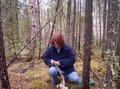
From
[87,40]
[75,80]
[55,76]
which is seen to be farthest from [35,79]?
[87,40]

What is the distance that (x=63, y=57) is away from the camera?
6715 mm

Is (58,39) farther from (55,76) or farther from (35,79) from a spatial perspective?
(35,79)

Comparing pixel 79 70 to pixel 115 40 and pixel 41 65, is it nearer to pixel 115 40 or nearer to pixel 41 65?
pixel 41 65

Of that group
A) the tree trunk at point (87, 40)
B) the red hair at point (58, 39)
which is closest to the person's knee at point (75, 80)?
the tree trunk at point (87, 40)

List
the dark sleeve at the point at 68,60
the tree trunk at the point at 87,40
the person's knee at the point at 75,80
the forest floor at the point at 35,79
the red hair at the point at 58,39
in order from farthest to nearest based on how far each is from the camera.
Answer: the forest floor at the point at 35,79 < the person's knee at the point at 75,80 < the dark sleeve at the point at 68,60 < the red hair at the point at 58,39 < the tree trunk at the point at 87,40

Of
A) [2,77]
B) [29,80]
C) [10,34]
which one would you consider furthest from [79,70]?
[10,34]

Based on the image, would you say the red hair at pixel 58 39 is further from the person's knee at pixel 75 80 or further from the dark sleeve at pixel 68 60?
the person's knee at pixel 75 80

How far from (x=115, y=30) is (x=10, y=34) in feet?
27.8

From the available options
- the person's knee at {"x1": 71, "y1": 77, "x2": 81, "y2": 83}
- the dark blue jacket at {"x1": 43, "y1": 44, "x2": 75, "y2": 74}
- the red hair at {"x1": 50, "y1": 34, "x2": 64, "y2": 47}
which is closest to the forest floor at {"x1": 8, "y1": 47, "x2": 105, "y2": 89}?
the person's knee at {"x1": 71, "y1": 77, "x2": 81, "y2": 83}

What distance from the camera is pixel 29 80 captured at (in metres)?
7.76

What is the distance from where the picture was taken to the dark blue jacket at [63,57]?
21.6 ft

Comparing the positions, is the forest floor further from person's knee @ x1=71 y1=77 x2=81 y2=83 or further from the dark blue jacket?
the dark blue jacket

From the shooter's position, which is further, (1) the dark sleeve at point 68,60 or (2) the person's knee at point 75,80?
(2) the person's knee at point 75,80

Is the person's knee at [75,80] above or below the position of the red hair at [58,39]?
below
